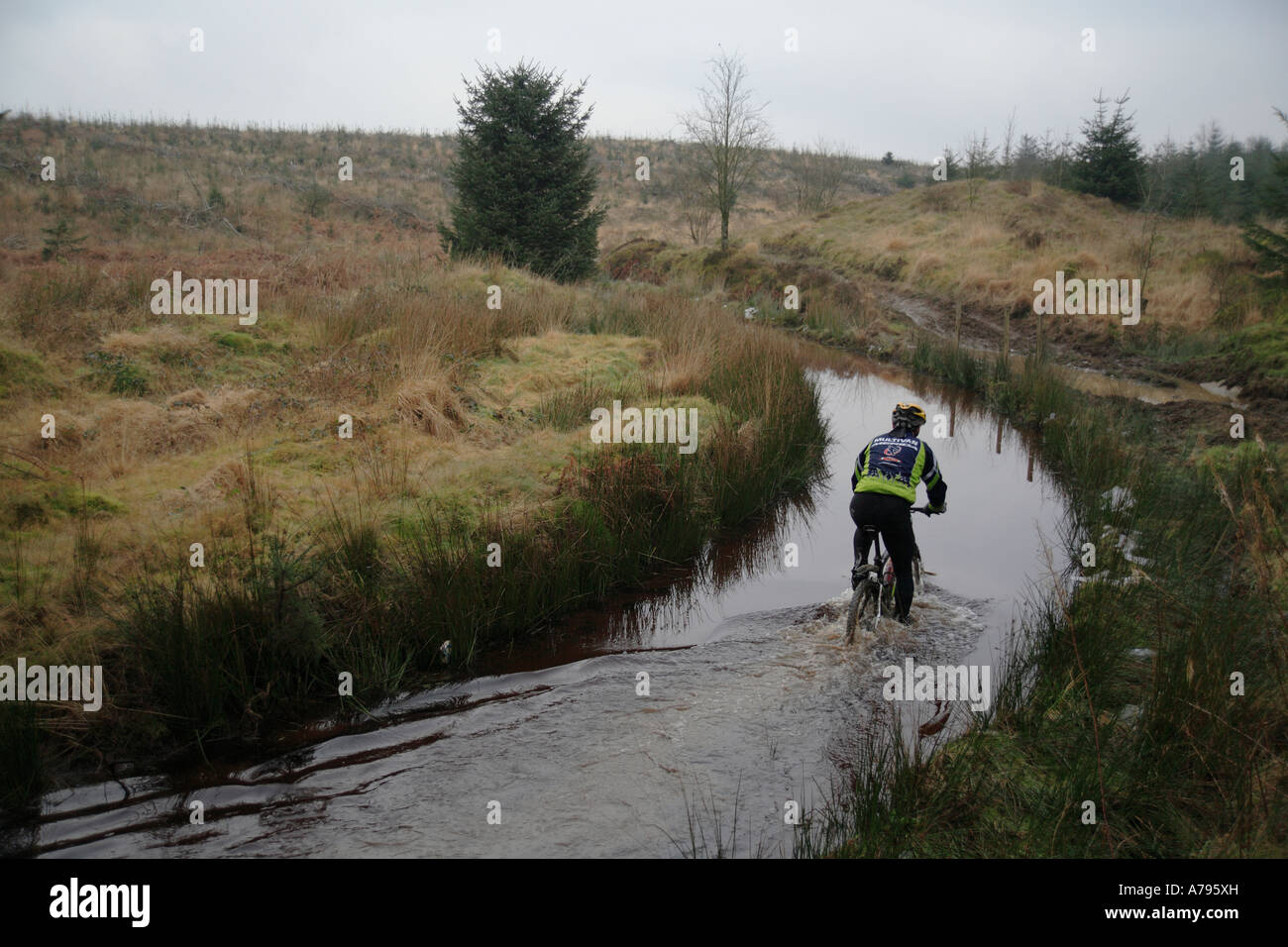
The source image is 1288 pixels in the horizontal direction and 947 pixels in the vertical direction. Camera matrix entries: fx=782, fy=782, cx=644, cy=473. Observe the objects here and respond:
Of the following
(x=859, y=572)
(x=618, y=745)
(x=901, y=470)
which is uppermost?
(x=901, y=470)

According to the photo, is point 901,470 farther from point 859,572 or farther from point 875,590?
point 875,590

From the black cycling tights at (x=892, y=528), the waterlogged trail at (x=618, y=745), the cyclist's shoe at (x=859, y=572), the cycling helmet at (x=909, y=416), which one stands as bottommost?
the waterlogged trail at (x=618, y=745)

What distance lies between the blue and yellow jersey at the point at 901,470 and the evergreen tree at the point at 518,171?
12572 millimetres

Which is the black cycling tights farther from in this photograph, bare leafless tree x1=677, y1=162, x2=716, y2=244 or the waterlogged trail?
bare leafless tree x1=677, y1=162, x2=716, y2=244

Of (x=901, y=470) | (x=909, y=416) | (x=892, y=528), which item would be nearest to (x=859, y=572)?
(x=892, y=528)

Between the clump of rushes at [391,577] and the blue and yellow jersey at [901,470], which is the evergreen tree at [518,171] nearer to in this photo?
the clump of rushes at [391,577]

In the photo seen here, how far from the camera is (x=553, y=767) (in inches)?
178

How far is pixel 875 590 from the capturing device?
618 cm

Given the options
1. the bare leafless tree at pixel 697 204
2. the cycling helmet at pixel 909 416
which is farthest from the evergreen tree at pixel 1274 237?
the bare leafless tree at pixel 697 204

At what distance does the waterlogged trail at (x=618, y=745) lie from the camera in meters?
3.91

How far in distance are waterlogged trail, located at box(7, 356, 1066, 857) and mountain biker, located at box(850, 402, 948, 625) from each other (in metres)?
0.70

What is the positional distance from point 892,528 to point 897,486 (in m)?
0.32
